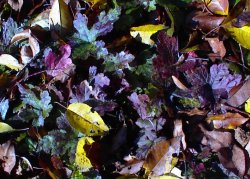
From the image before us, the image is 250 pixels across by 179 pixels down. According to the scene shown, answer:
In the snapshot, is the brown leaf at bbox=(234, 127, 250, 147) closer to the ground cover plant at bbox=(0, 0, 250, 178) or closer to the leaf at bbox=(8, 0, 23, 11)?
the ground cover plant at bbox=(0, 0, 250, 178)

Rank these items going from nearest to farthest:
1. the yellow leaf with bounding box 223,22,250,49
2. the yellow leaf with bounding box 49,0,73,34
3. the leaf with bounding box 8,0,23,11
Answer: the yellow leaf with bounding box 223,22,250,49 → the yellow leaf with bounding box 49,0,73,34 → the leaf with bounding box 8,0,23,11

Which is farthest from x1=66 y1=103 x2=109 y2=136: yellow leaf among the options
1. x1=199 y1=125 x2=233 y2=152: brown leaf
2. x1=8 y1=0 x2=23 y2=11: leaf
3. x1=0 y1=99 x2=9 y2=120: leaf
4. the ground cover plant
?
x1=8 y1=0 x2=23 y2=11: leaf

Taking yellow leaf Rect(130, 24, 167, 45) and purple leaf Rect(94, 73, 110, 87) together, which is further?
yellow leaf Rect(130, 24, 167, 45)

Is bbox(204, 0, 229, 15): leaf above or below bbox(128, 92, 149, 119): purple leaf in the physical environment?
above

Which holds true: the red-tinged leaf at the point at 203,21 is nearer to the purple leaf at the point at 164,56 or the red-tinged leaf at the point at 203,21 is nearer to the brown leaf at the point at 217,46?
the brown leaf at the point at 217,46

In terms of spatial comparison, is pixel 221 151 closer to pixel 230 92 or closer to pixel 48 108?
pixel 230 92

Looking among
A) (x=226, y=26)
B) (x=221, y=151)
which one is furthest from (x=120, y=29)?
(x=221, y=151)

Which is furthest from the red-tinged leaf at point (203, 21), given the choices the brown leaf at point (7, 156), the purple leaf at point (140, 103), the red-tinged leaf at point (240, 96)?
the brown leaf at point (7, 156)
